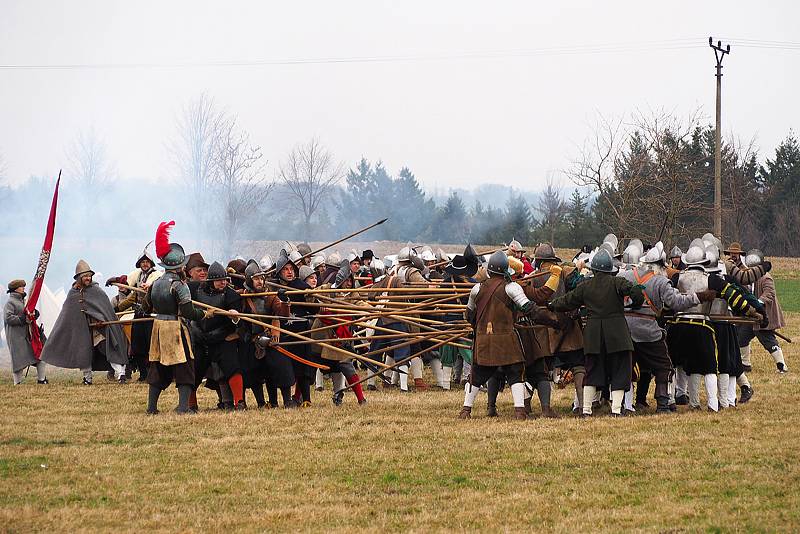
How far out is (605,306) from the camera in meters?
11.2

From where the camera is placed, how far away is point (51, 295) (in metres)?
21.4

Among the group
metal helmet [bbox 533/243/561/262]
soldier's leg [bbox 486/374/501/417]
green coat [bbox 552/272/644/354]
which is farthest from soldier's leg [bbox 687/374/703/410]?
soldier's leg [bbox 486/374/501/417]

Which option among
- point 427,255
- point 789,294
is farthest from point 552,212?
point 427,255

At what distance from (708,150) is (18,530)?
44.9 m

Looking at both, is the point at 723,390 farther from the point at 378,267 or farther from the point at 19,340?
the point at 19,340

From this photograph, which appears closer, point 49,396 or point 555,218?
point 49,396

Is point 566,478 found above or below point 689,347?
below

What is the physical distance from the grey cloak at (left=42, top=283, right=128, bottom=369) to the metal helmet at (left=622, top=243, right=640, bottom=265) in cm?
755

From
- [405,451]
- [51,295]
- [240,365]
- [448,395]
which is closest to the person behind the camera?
[405,451]

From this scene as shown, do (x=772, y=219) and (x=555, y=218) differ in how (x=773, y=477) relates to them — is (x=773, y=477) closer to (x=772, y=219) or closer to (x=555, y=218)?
(x=555, y=218)

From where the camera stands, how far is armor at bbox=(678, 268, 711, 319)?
1158cm

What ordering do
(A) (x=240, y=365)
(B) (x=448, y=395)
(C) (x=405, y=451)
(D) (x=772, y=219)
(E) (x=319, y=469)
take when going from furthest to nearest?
(D) (x=772, y=219) < (B) (x=448, y=395) < (A) (x=240, y=365) < (C) (x=405, y=451) < (E) (x=319, y=469)

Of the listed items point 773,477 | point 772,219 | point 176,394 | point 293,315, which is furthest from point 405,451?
point 772,219

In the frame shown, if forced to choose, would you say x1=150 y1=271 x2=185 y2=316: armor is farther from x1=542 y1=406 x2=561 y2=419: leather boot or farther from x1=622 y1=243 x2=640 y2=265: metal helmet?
x1=622 y1=243 x2=640 y2=265: metal helmet
